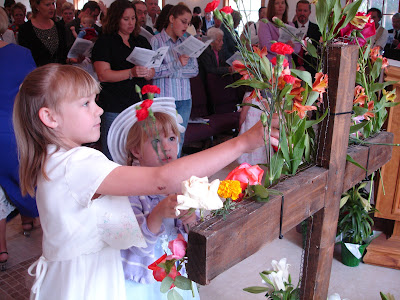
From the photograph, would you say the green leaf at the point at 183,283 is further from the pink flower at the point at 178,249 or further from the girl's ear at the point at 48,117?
the girl's ear at the point at 48,117

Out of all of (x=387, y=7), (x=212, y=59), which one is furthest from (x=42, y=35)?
(x=387, y=7)

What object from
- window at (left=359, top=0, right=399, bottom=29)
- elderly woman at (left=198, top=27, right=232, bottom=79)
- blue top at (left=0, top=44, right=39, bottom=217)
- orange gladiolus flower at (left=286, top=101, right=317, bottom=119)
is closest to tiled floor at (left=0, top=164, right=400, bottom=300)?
blue top at (left=0, top=44, right=39, bottom=217)

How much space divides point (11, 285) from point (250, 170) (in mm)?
1851

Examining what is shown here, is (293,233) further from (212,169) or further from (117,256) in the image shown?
(212,169)

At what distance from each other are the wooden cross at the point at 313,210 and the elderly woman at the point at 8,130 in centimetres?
181

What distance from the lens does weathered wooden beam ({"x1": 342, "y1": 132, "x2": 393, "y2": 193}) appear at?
1.08m

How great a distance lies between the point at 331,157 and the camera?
97 cm

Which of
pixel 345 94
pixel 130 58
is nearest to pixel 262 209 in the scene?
pixel 345 94

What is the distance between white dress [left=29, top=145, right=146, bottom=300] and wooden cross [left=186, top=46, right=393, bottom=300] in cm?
36

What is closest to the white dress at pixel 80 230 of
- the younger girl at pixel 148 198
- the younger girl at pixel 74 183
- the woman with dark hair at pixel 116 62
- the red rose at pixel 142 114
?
the younger girl at pixel 74 183

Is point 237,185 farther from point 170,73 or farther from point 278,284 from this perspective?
point 170,73

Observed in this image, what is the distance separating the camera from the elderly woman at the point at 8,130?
2299 mm

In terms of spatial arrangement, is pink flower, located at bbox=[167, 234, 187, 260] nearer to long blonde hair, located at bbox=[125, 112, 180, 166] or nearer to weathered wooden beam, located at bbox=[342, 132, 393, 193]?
weathered wooden beam, located at bbox=[342, 132, 393, 193]

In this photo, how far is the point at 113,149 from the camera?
152cm
